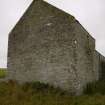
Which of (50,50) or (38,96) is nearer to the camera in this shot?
(38,96)

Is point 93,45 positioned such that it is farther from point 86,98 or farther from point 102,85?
point 86,98

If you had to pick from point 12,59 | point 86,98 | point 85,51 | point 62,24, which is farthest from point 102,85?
point 12,59

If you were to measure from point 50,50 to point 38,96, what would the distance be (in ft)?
14.7

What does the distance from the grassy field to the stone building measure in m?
0.95

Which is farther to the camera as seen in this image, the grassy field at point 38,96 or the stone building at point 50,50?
the stone building at point 50,50

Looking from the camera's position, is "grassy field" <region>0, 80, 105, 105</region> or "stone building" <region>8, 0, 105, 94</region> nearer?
"grassy field" <region>0, 80, 105, 105</region>

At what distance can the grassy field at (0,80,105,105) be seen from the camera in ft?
52.4

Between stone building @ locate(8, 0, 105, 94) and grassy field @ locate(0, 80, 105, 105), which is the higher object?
stone building @ locate(8, 0, 105, 94)

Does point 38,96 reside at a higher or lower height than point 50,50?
lower

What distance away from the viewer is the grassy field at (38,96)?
15977mm

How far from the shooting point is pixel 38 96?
55.9 feet

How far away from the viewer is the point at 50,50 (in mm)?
20156

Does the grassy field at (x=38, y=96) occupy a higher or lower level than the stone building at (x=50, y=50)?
lower

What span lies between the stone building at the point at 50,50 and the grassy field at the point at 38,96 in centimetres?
95
